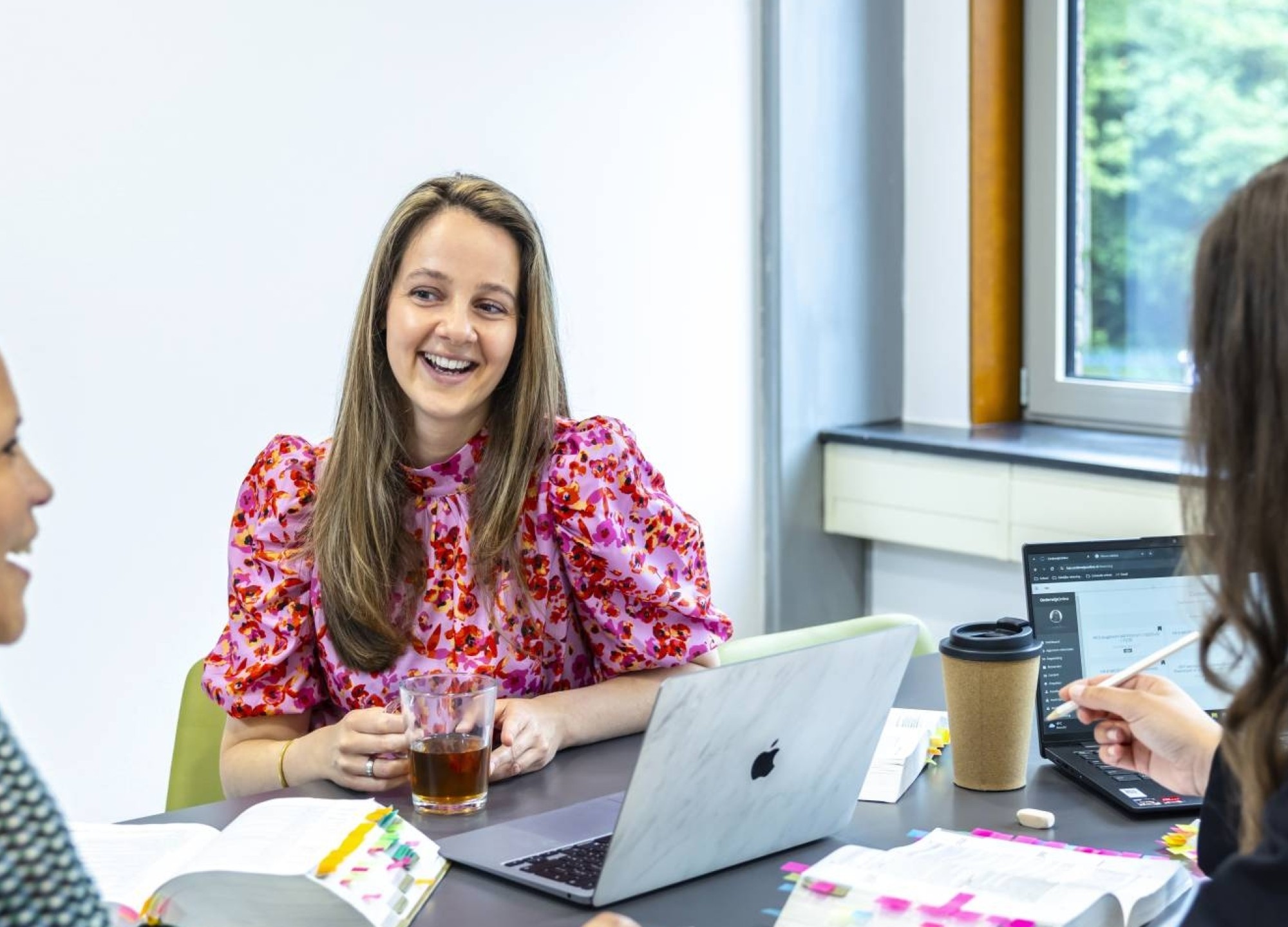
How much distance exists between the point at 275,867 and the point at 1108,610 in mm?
902

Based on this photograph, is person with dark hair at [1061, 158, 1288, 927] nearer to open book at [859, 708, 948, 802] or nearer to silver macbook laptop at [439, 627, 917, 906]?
silver macbook laptop at [439, 627, 917, 906]

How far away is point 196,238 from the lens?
2.72 metres

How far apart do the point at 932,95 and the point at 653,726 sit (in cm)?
275

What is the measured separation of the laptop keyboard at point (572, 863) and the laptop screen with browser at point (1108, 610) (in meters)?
0.53

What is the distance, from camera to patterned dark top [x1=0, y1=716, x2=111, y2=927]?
87 cm

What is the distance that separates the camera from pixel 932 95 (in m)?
3.61

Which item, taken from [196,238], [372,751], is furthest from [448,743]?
[196,238]

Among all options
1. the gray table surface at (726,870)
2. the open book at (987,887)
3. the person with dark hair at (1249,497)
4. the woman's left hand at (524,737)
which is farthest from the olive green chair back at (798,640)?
the person with dark hair at (1249,497)

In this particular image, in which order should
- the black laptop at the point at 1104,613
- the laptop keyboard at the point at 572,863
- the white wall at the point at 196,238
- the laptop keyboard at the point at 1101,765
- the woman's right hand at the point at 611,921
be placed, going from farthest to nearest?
the white wall at the point at 196,238 → the black laptop at the point at 1104,613 → the laptop keyboard at the point at 1101,765 → the laptop keyboard at the point at 572,863 → the woman's right hand at the point at 611,921

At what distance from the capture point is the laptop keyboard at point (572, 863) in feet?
4.17

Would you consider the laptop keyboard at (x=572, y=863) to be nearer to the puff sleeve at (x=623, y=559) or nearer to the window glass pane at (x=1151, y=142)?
the puff sleeve at (x=623, y=559)

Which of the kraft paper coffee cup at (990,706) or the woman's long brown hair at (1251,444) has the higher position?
the woman's long brown hair at (1251,444)

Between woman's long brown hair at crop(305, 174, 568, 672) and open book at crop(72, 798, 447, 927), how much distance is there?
41cm

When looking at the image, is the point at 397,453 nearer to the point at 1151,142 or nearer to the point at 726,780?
the point at 726,780
